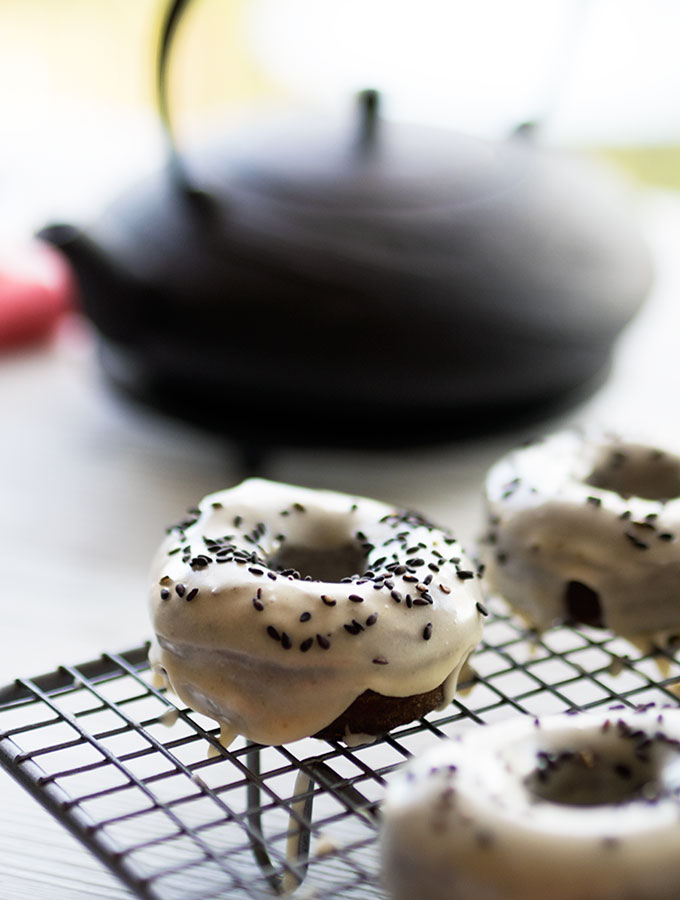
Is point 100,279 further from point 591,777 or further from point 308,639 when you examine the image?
point 591,777

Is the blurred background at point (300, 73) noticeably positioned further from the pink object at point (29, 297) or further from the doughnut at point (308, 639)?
the doughnut at point (308, 639)

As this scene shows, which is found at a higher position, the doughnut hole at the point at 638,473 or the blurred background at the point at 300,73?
the blurred background at the point at 300,73

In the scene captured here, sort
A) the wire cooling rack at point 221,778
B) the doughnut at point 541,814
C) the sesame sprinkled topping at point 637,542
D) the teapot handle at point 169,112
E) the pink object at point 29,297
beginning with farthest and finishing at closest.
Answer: the pink object at point 29,297, the teapot handle at point 169,112, the sesame sprinkled topping at point 637,542, the wire cooling rack at point 221,778, the doughnut at point 541,814

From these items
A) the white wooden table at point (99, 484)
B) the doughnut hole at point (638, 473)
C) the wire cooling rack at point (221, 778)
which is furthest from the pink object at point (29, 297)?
the doughnut hole at point (638, 473)

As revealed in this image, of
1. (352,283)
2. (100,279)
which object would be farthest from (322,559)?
(100,279)

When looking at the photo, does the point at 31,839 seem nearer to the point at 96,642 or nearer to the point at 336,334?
the point at 96,642

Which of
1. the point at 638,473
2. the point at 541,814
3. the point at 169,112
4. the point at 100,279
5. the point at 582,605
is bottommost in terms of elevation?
the point at 541,814
